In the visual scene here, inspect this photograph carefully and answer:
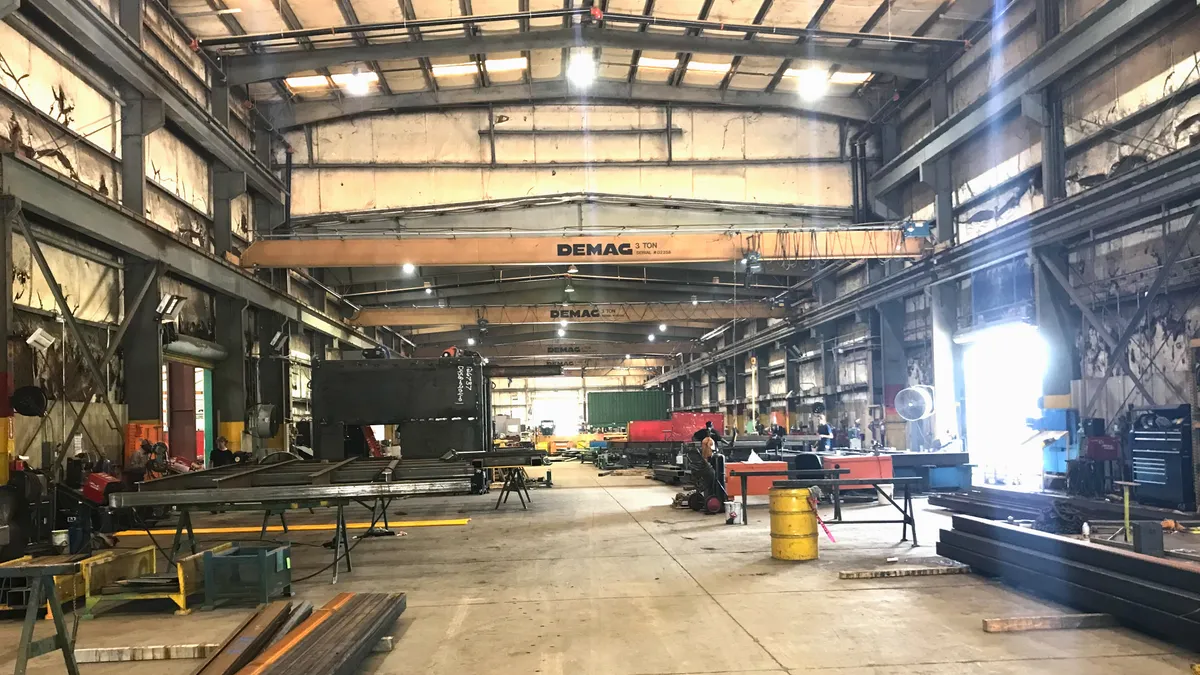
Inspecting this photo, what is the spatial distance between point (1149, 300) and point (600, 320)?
610 inches

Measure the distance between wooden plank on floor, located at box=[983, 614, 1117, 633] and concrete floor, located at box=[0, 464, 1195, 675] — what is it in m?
0.08

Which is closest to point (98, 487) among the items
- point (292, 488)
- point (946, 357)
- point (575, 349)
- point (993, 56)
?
point (292, 488)

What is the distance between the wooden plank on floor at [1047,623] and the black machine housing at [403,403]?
8828 mm

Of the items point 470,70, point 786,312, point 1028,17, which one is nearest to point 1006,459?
point 1028,17

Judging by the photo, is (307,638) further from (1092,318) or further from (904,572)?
(1092,318)

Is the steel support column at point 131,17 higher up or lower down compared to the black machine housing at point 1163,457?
higher up

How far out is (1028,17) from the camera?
12680 millimetres

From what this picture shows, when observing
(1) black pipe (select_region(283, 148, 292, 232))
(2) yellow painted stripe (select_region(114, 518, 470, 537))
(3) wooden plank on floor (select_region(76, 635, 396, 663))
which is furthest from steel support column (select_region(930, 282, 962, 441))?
(1) black pipe (select_region(283, 148, 292, 232))

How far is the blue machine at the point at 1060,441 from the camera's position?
11602 millimetres

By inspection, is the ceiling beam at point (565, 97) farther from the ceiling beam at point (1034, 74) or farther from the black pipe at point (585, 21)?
the black pipe at point (585, 21)

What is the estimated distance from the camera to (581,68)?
16391 mm

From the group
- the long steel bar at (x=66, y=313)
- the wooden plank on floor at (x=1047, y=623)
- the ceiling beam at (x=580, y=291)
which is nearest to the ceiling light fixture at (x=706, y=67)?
the ceiling beam at (x=580, y=291)

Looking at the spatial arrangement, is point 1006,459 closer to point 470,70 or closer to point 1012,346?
point 1012,346

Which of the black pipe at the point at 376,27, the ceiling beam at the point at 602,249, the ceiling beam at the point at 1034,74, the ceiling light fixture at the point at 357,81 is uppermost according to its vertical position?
the ceiling light fixture at the point at 357,81
